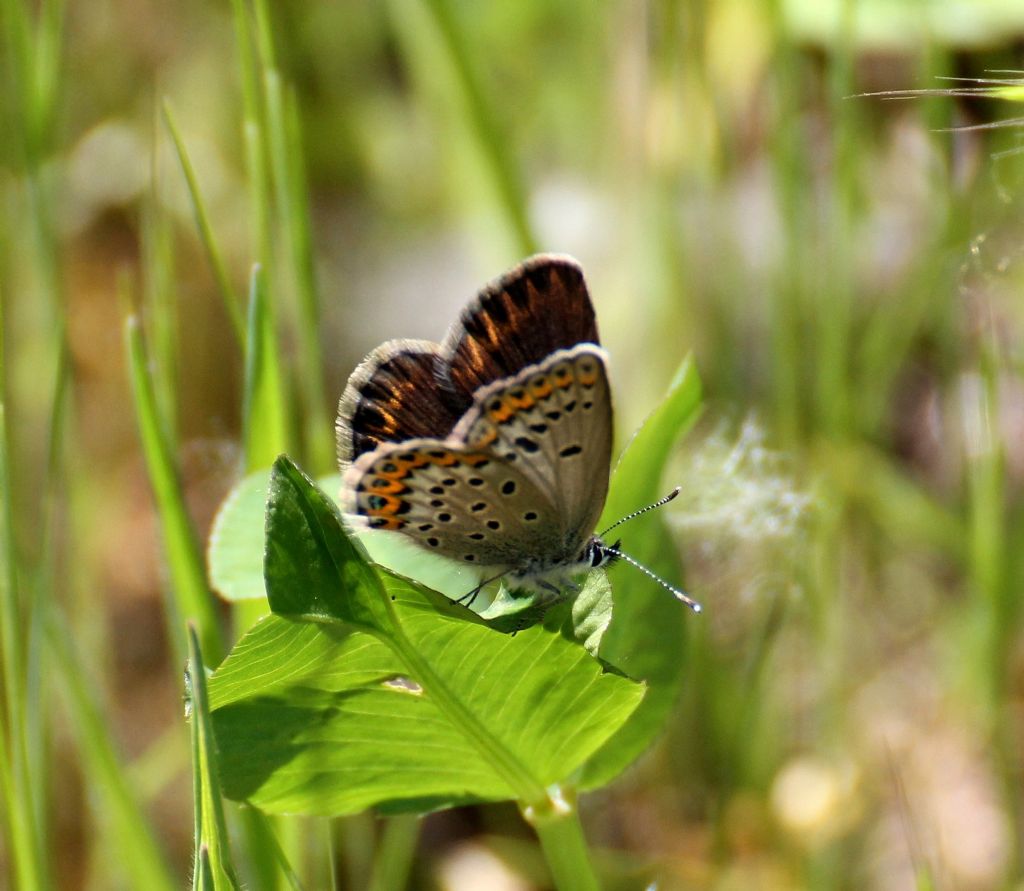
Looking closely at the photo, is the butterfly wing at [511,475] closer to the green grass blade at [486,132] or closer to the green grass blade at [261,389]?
the green grass blade at [261,389]

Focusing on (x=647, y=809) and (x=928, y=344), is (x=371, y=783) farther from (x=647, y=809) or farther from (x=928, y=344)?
(x=928, y=344)

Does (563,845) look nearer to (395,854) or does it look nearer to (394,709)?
(394,709)

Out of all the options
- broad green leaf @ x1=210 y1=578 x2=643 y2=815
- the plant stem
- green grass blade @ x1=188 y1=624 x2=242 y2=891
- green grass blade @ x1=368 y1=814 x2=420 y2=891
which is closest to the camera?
green grass blade @ x1=188 y1=624 x2=242 y2=891

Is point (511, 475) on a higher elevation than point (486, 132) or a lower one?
lower

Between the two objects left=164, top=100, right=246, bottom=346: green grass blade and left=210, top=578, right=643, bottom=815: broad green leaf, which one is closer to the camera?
left=210, top=578, right=643, bottom=815: broad green leaf

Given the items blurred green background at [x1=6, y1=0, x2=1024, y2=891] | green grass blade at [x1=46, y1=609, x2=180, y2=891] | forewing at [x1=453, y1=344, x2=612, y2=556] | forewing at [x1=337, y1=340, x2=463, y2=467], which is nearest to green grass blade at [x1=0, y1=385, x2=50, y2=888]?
blurred green background at [x1=6, y1=0, x2=1024, y2=891]

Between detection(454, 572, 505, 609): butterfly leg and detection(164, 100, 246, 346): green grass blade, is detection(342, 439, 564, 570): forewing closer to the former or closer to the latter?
detection(454, 572, 505, 609): butterfly leg

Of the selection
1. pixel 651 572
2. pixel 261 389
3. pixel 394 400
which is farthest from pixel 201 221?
pixel 651 572

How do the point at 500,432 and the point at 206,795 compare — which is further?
the point at 500,432
